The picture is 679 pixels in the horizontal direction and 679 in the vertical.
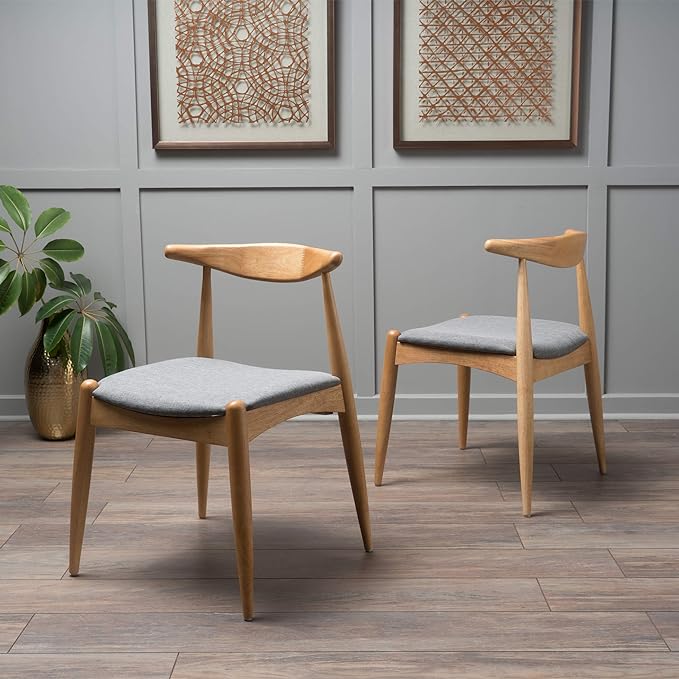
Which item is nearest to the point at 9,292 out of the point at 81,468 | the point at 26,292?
the point at 26,292

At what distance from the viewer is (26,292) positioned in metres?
2.91

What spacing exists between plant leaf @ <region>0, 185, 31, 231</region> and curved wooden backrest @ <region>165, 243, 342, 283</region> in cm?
105

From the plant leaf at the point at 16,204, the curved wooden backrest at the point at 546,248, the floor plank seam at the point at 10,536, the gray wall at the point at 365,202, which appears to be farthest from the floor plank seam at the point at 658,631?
the plant leaf at the point at 16,204

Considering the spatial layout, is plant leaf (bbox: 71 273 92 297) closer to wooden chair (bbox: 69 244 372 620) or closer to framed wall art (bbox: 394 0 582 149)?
wooden chair (bbox: 69 244 372 620)

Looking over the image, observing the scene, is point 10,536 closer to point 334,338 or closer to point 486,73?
point 334,338

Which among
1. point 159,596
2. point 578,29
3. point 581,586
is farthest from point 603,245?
point 159,596

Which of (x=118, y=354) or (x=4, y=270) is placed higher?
(x=4, y=270)

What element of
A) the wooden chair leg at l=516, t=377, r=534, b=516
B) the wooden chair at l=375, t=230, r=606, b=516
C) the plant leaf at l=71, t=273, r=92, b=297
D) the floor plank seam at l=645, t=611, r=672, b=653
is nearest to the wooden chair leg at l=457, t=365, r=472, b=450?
the wooden chair at l=375, t=230, r=606, b=516

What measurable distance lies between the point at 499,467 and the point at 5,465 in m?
1.49

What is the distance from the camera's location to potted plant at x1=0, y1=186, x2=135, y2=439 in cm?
291

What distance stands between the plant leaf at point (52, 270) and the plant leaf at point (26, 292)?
6 cm

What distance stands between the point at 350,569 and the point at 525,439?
0.61 meters

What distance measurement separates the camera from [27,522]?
2291 millimetres

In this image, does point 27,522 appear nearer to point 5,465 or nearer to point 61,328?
point 5,465
